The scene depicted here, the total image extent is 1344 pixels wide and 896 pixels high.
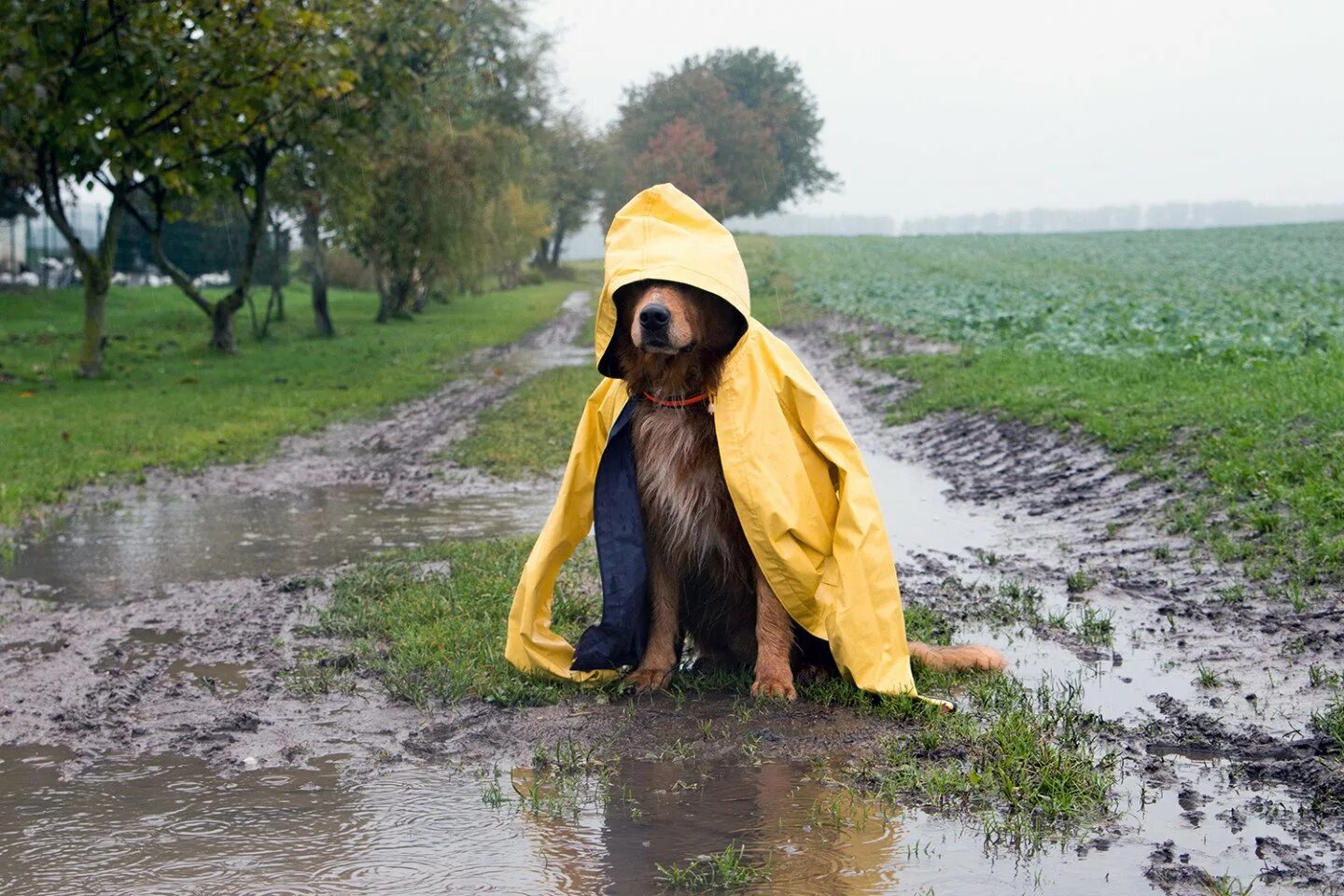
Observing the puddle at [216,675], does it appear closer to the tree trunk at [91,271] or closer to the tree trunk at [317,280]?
the tree trunk at [91,271]

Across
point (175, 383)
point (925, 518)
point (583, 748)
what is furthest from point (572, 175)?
point (583, 748)

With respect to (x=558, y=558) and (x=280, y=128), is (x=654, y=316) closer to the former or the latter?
(x=558, y=558)

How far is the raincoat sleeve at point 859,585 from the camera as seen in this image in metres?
5.13

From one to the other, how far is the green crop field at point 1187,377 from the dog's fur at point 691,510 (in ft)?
9.09

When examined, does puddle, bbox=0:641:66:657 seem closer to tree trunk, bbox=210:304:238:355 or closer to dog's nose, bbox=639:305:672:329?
dog's nose, bbox=639:305:672:329

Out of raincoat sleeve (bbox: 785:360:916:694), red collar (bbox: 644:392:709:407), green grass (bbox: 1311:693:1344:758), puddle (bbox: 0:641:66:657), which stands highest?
red collar (bbox: 644:392:709:407)

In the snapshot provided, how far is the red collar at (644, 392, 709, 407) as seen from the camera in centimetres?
527

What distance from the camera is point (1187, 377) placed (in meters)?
12.9

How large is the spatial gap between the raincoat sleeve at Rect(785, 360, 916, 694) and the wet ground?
0.24 metres

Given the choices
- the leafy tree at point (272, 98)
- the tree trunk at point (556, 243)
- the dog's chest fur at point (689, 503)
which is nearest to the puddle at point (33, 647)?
the dog's chest fur at point (689, 503)

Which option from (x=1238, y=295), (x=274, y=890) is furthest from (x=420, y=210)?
(x=274, y=890)

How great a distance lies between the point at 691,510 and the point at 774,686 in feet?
2.64

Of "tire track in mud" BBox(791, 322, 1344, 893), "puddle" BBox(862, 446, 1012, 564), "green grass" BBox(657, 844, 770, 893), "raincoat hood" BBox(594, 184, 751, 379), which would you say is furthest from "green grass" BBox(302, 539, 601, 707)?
"puddle" BBox(862, 446, 1012, 564)

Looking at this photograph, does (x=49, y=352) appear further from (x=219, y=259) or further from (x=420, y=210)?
(x=219, y=259)
